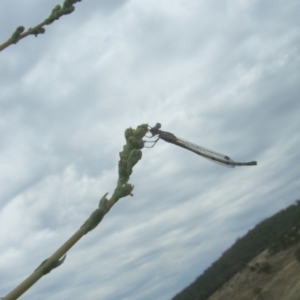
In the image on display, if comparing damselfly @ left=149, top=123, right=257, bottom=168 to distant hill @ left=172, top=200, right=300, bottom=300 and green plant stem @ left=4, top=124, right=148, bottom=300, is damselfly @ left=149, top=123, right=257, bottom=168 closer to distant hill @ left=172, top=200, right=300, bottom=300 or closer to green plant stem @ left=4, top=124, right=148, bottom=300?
green plant stem @ left=4, top=124, right=148, bottom=300

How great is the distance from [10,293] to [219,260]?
8992cm

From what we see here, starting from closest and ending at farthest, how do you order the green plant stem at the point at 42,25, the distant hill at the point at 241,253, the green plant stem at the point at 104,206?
the green plant stem at the point at 104,206
the green plant stem at the point at 42,25
the distant hill at the point at 241,253

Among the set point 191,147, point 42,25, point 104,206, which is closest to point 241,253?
point 191,147

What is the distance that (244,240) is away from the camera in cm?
8681

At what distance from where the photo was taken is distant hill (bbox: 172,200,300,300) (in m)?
63.4

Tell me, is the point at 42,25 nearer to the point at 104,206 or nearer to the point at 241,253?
the point at 104,206

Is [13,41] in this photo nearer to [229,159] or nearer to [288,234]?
[229,159]

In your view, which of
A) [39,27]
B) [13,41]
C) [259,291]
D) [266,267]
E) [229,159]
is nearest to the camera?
[13,41]

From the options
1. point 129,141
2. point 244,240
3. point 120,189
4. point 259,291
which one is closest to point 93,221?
point 120,189

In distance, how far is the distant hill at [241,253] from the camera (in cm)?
6344

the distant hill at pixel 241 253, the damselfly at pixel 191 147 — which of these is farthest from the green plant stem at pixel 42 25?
the distant hill at pixel 241 253

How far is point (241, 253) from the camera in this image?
3046 inches

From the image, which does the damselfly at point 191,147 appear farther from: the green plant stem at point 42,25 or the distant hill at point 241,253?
the distant hill at point 241,253

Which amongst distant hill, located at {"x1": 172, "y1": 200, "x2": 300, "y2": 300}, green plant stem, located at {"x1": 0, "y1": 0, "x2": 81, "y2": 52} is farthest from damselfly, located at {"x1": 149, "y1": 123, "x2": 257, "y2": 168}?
distant hill, located at {"x1": 172, "y1": 200, "x2": 300, "y2": 300}
